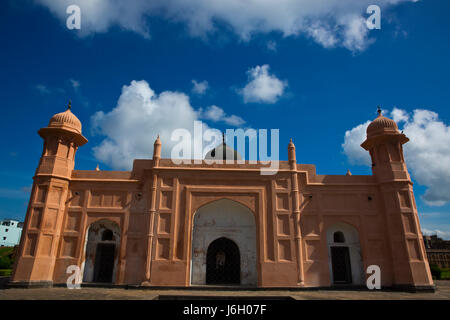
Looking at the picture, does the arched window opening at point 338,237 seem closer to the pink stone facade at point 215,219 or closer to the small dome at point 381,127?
the pink stone facade at point 215,219

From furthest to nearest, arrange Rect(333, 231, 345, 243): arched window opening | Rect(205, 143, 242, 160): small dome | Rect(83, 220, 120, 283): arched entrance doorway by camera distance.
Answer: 1. Rect(205, 143, 242, 160): small dome
2. Rect(333, 231, 345, 243): arched window opening
3. Rect(83, 220, 120, 283): arched entrance doorway

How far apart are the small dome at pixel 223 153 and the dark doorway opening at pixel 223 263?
278 inches

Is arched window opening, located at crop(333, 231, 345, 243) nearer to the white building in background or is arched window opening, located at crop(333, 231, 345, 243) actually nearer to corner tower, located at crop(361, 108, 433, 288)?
corner tower, located at crop(361, 108, 433, 288)

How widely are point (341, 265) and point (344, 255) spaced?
21.0 inches

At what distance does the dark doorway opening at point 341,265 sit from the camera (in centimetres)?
1505

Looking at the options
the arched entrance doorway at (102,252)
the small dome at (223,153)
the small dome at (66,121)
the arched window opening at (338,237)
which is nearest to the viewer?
the arched entrance doorway at (102,252)

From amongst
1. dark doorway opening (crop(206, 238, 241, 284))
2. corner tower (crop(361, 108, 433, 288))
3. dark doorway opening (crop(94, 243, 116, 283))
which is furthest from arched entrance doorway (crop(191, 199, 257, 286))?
corner tower (crop(361, 108, 433, 288))

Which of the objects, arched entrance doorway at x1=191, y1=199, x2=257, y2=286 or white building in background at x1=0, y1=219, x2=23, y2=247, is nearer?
arched entrance doorway at x1=191, y1=199, x2=257, y2=286

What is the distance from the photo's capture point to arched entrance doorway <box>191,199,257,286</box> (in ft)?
49.1

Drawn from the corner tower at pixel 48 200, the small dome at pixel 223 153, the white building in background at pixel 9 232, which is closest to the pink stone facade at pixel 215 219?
the corner tower at pixel 48 200

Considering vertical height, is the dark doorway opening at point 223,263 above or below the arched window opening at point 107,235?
below

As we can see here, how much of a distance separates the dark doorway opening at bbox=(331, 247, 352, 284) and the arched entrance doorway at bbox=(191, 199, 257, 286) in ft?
13.6

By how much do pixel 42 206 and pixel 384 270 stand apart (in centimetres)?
1721
